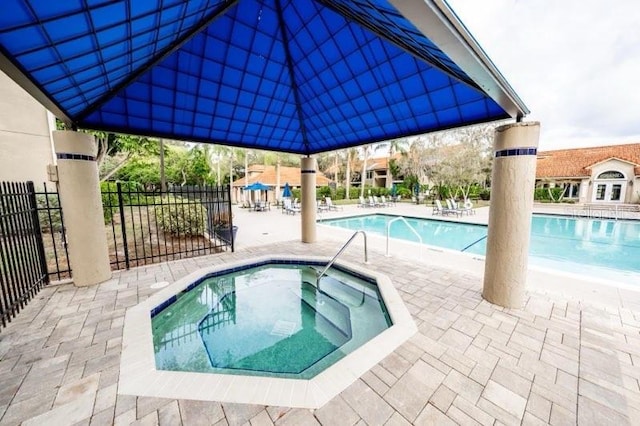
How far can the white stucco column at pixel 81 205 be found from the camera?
4480 mm

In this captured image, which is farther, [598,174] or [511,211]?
[598,174]

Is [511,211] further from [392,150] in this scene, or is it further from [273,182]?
[392,150]

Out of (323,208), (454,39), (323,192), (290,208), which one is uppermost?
(454,39)

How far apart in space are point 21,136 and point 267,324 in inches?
518

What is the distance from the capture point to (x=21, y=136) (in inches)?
386

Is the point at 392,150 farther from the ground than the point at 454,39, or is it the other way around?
the point at 392,150

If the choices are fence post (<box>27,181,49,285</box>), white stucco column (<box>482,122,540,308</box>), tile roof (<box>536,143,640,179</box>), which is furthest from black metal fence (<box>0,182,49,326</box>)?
tile roof (<box>536,143,640,179</box>)

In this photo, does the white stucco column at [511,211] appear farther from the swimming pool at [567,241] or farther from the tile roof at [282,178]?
the tile roof at [282,178]

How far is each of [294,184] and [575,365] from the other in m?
28.3

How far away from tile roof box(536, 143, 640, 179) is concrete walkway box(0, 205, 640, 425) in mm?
26239

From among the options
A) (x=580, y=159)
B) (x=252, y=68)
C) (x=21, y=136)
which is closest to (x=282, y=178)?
(x=21, y=136)

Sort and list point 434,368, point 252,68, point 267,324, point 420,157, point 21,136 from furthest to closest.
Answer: point 420,157 → point 21,136 → point 252,68 → point 267,324 → point 434,368

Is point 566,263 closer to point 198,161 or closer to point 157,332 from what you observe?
point 157,332

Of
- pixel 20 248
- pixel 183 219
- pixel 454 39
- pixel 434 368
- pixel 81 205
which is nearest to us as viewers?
pixel 454 39
